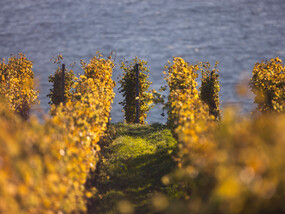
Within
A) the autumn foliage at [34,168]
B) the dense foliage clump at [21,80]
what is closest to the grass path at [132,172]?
the autumn foliage at [34,168]

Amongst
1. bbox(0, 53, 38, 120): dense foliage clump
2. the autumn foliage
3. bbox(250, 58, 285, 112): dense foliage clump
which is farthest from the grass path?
bbox(0, 53, 38, 120): dense foliage clump

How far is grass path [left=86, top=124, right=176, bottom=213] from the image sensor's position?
902 centimetres

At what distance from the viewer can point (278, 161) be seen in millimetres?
3346

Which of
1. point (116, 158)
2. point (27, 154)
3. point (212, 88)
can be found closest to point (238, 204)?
point (27, 154)

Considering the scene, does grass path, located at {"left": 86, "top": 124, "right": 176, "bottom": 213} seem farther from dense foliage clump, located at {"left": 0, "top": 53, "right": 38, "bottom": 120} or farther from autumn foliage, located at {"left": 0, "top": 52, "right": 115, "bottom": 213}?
dense foliage clump, located at {"left": 0, "top": 53, "right": 38, "bottom": 120}

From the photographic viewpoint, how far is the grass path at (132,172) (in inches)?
355

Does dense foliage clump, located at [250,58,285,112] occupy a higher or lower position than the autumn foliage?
higher

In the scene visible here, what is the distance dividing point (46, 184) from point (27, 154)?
54cm

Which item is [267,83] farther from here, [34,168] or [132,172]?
[34,168]

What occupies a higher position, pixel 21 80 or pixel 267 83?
pixel 21 80

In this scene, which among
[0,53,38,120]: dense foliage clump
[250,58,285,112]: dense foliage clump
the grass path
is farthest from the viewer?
[0,53,38,120]: dense foliage clump

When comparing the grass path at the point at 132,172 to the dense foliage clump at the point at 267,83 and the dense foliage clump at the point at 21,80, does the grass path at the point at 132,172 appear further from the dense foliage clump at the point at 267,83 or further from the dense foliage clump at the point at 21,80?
the dense foliage clump at the point at 21,80

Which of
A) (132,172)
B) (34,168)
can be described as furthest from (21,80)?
(34,168)

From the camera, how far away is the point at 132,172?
1078 centimetres
